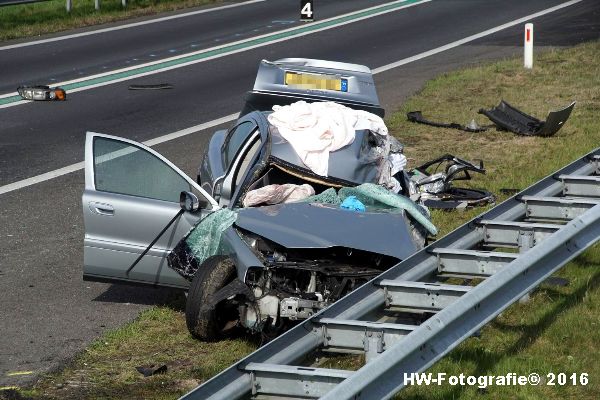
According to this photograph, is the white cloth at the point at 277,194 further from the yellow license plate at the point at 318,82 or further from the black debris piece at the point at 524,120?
the black debris piece at the point at 524,120

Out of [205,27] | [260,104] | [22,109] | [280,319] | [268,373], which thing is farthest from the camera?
[205,27]

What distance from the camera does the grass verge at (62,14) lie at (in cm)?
2816

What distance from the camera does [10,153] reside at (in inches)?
639

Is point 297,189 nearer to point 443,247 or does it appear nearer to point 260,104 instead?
point 443,247

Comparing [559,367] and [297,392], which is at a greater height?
[297,392]

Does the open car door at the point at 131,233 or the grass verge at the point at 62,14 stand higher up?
the grass verge at the point at 62,14

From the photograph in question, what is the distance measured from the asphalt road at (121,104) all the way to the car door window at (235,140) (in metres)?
1.30

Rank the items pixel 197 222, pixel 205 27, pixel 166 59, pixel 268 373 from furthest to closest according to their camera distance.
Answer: pixel 205 27
pixel 166 59
pixel 197 222
pixel 268 373

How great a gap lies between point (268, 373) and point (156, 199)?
13.2 ft

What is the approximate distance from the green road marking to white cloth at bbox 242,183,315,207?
38.3ft

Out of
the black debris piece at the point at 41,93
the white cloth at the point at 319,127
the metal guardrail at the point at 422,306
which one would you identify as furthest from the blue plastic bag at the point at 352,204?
the black debris piece at the point at 41,93

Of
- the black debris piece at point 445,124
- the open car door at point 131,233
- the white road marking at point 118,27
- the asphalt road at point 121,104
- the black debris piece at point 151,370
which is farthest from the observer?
the white road marking at point 118,27

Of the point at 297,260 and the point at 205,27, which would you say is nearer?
the point at 297,260

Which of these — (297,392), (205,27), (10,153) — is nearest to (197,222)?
(297,392)
